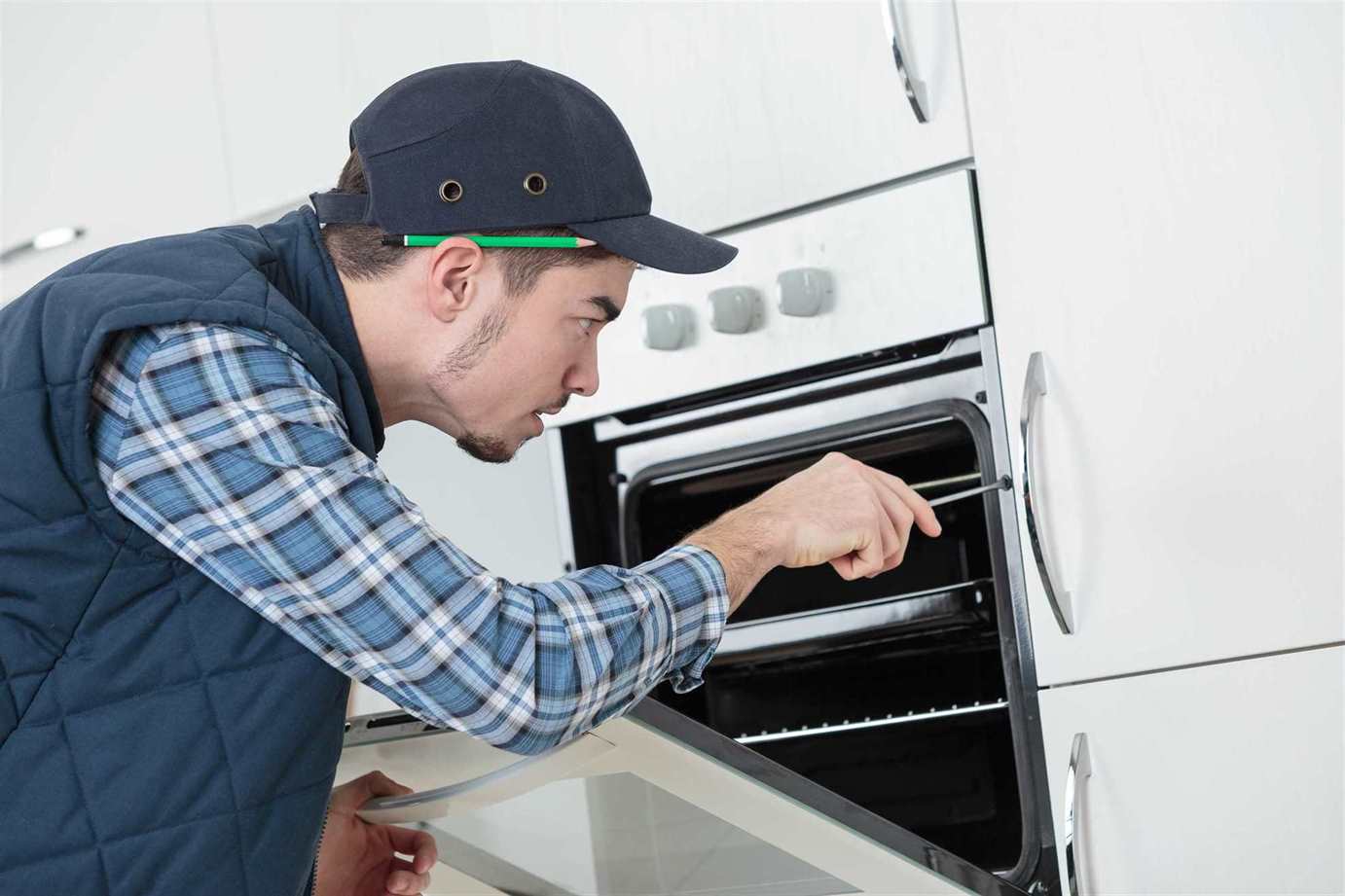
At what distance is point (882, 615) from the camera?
4.57ft

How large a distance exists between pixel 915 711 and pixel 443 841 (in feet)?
1.95

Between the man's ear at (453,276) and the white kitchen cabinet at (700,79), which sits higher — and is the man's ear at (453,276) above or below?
below

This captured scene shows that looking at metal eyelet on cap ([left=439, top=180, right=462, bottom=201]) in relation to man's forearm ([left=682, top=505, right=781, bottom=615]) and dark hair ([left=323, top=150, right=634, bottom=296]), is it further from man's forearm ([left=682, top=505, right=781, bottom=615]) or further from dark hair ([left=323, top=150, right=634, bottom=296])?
man's forearm ([left=682, top=505, right=781, bottom=615])

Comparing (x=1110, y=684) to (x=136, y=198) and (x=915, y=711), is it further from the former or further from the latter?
(x=136, y=198)

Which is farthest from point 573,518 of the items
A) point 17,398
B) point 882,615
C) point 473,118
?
point 17,398

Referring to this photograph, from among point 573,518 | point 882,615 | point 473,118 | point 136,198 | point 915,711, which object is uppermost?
point 136,198

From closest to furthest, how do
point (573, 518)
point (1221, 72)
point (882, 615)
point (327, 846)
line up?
point (327, 846), point (1221, 72), point (882, 615), point (573, 518)

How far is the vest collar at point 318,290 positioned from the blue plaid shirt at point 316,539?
114 millimetres

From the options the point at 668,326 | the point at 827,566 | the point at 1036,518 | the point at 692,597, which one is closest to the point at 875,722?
the point at 827,566

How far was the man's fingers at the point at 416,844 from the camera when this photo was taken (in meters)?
1.00

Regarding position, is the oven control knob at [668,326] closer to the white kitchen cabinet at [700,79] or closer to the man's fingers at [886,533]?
the white kitchen cabinet at [700,79]

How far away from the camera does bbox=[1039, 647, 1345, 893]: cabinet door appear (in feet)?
3.55

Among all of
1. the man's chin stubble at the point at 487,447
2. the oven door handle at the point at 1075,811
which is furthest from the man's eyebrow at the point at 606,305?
the oven door handle at the point at 1075,811

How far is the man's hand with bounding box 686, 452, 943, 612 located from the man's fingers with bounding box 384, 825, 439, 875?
0.32 m
